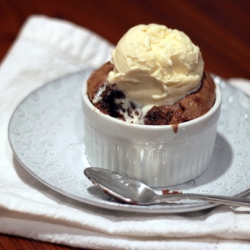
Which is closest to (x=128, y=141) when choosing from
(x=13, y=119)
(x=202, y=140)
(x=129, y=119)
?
→ (x=129, y=119)

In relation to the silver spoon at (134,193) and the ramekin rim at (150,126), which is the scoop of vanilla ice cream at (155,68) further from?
the silver spoon at (134,193)

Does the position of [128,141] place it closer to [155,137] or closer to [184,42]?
[155,137]

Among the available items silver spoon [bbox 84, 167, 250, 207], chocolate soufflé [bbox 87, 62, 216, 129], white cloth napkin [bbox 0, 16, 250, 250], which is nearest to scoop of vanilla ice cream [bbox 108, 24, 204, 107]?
chocolate soufflé [bbox 87, 62, 216, 129]

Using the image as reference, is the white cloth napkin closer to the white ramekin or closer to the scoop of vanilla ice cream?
the white ramekin

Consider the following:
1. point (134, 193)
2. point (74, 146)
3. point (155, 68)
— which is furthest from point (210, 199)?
point (74, 146)

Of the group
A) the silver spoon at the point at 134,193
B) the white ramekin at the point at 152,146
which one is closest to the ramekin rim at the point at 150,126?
the white ramekin at the point at 152,146
